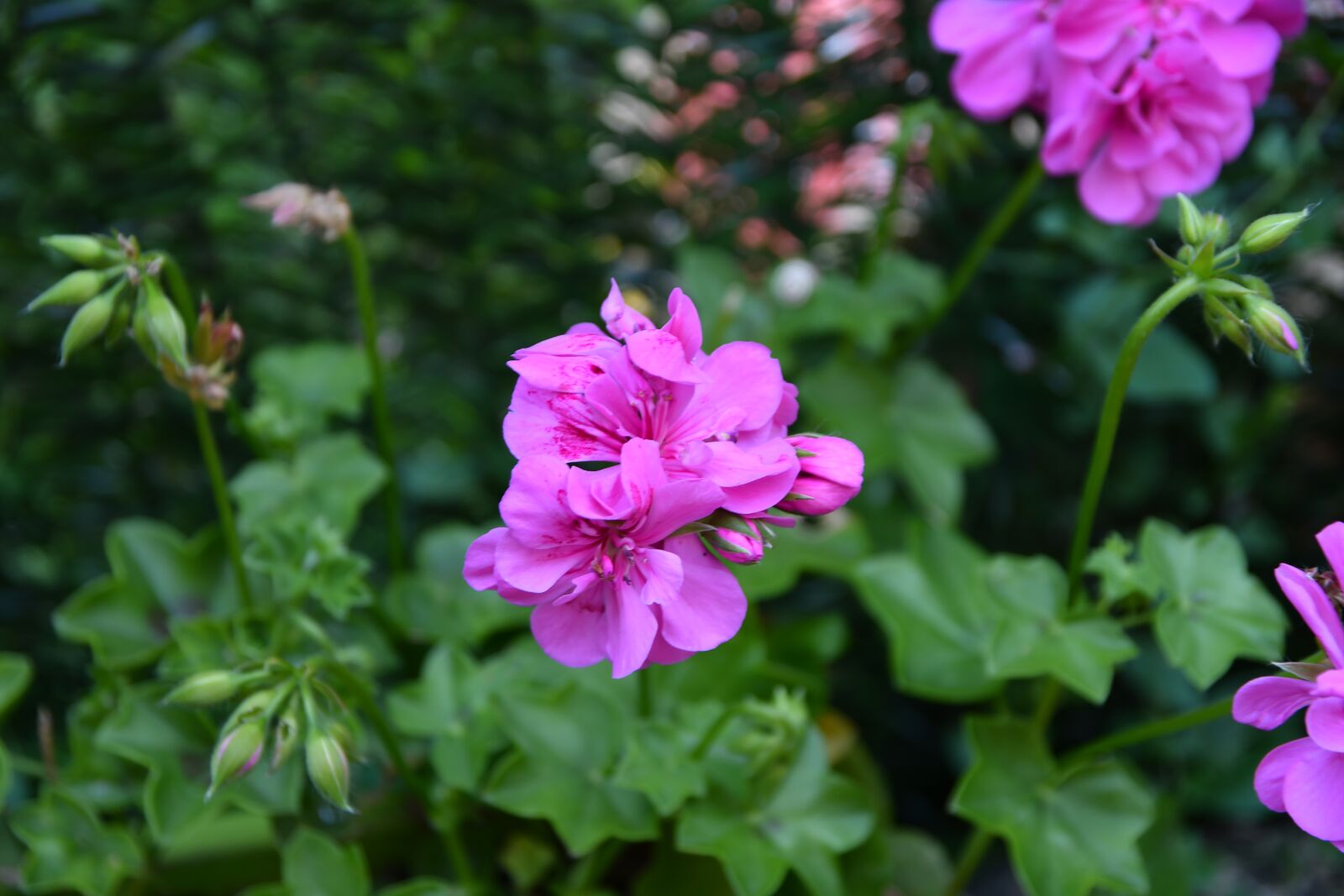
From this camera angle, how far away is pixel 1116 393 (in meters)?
0.79

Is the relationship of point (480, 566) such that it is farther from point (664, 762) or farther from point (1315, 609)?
point (1315, 609)

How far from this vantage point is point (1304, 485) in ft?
4.82

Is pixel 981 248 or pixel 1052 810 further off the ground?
pixel 981 248

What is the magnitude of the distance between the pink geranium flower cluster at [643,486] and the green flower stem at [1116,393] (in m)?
0.24

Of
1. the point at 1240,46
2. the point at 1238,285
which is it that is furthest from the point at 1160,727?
the point at 1240,46

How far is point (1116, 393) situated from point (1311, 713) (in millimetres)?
249

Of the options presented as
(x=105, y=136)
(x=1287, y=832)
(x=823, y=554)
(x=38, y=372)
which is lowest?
(x=1287, y=832)

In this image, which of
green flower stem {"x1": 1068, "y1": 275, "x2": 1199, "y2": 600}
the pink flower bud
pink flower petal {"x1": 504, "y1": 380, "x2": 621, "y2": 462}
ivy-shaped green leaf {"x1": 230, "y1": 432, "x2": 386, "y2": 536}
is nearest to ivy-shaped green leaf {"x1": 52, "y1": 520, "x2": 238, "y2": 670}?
ivy-shaped green leaf {"x1": 230, "y1": 432, "x2": 386, "y2": 536}

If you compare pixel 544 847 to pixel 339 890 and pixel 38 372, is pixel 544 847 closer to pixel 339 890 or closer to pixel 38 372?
pixel 339 890

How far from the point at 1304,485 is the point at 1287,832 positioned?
1.50 ft

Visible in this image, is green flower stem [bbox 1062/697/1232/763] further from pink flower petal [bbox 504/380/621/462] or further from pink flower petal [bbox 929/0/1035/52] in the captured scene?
pink flower petal [bbox 929/0/1035/52]

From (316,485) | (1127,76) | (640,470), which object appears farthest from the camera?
(316,485)

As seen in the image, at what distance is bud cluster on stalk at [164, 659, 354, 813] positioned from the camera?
2.30ft

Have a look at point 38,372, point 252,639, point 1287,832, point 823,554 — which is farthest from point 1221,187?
point 38,372
